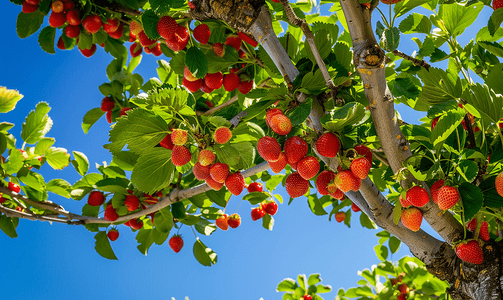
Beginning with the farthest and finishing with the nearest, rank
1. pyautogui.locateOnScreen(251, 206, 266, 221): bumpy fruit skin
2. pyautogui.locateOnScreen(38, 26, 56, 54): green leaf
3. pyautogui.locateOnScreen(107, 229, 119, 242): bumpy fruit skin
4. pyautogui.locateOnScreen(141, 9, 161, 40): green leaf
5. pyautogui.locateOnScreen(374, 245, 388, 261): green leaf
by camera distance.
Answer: pyautogui.locateOnScreen(374, 245, 388, 261): green leaf, pyautogui.locateOnScreen(251, 206, 266, 221): bumpy fruit skin, pyautogui.locateOnScreen(107, 229, 119, 242): bumpy fruit skin, pyautogui.locateOnScreen(38, 26, 56, 54): green leaf, pyautogui.locateOnScreen(141, 9, 161, 40): green leaf

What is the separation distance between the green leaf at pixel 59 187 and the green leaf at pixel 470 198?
240 centimetres

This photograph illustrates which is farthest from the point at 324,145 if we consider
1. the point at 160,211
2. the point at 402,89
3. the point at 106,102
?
the point at 106,102

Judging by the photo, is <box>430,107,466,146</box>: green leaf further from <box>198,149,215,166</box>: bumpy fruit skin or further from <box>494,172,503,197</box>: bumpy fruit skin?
<box>198,149,215,166</box>: bumpy fruit skin

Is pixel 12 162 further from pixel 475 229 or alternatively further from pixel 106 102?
pixel 475 229

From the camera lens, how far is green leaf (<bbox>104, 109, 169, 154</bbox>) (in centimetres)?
130

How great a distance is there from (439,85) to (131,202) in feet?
5.80

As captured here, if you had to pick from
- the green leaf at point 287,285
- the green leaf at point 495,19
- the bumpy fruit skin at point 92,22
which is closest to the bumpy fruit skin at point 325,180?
the green leaf at point 495,19

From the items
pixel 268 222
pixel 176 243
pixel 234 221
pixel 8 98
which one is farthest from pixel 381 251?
pixel 8 98

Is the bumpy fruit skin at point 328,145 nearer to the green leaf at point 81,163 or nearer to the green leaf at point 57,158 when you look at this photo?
the green leaf at point 81,163

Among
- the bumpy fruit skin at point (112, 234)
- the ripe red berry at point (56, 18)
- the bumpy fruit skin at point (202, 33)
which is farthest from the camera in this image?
the bumpy fruit skin at point (112, 234)

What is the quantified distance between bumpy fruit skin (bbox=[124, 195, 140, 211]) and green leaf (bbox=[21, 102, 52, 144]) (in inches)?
35.7

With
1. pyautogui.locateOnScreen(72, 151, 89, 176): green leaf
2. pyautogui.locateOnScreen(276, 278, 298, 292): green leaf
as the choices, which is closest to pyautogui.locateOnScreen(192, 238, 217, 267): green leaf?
pyautogui.locateOnScreen(72, 151, 89, 176): green leaf

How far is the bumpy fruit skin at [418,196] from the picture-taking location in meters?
1.30

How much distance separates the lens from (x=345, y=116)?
114 cm
